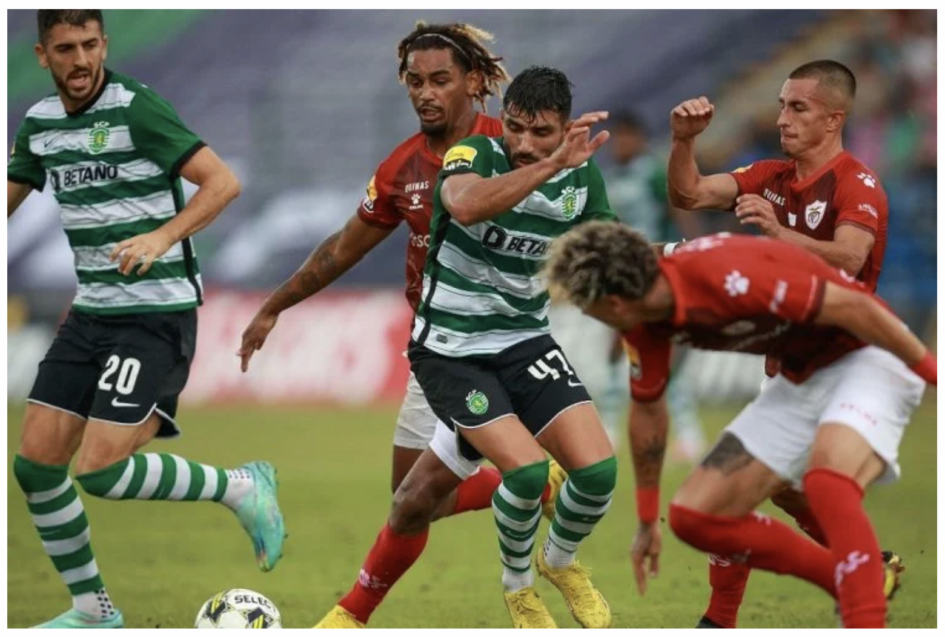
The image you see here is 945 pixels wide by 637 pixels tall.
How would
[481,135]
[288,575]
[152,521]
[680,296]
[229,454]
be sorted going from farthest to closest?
[229,454] < [152,521] < [288,575] < [481,135] < [680,296]

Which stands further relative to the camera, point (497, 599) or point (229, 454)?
point (229, 454)

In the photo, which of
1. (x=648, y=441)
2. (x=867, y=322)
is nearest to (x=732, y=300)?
(x=867, y=322)

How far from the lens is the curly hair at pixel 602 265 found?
5.13 metres

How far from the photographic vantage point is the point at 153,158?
6.71 metres

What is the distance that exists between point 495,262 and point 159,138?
1534 millimetres

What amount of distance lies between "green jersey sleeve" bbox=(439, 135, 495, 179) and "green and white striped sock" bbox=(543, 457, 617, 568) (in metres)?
1.27

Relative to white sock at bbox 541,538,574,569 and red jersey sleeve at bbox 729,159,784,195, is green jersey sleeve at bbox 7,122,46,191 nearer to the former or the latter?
white sock at bbox 541,538,574,569

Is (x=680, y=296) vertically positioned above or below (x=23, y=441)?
above

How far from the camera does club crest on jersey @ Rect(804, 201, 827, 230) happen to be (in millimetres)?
6527

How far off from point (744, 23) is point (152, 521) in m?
13.6

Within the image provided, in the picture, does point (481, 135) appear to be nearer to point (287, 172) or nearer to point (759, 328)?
point (759, 328)

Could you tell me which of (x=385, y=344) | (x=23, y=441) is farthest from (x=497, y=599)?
(x=385, y=344)

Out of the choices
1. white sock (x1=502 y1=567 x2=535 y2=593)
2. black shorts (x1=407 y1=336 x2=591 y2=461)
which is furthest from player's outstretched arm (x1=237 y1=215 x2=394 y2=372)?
white sock (x1=502 y1=567 x2=535 y2=593)

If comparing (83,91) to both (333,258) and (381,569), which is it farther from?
(381,569)
